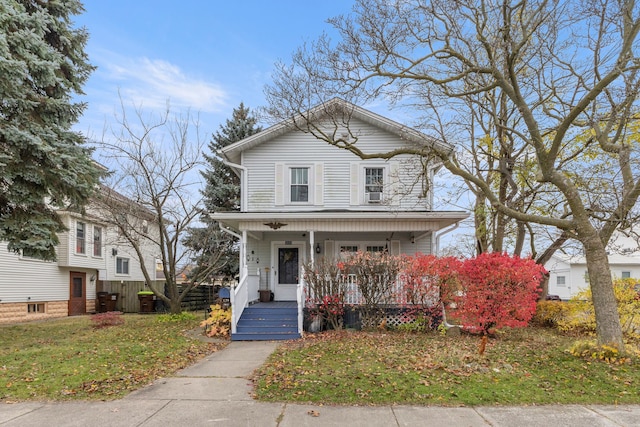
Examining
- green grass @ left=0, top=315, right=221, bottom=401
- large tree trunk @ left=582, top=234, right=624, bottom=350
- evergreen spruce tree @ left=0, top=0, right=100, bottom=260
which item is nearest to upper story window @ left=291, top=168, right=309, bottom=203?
green grass @ left=0, top=315, right=221, bottom=401

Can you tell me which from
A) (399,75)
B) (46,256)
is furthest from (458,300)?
(46,256)

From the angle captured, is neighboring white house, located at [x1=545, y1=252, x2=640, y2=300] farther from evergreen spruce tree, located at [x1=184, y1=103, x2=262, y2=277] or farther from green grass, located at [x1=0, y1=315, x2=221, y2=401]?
green grass, located at [x1=0, y1=315, x2=221, y2=401]

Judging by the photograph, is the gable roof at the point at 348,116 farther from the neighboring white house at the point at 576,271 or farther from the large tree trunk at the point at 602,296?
the neighboring white house at the point at 576,271

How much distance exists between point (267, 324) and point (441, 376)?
5571 mm

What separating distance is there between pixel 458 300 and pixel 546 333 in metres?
3.85

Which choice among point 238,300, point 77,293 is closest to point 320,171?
point 238,300

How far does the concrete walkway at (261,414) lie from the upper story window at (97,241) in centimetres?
1594

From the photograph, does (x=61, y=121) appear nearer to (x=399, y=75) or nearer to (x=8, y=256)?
(x=8, y=256)

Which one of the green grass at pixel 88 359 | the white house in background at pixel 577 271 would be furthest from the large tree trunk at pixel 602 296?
the white house in background at pixel 577 271

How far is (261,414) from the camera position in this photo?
15.0 feet

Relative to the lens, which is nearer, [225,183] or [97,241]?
[97,241]

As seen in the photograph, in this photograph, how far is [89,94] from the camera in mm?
11570

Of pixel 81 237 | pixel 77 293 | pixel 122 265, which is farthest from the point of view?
pixel 122 265

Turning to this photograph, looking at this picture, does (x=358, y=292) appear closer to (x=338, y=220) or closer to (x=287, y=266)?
(x=338, y=220)
